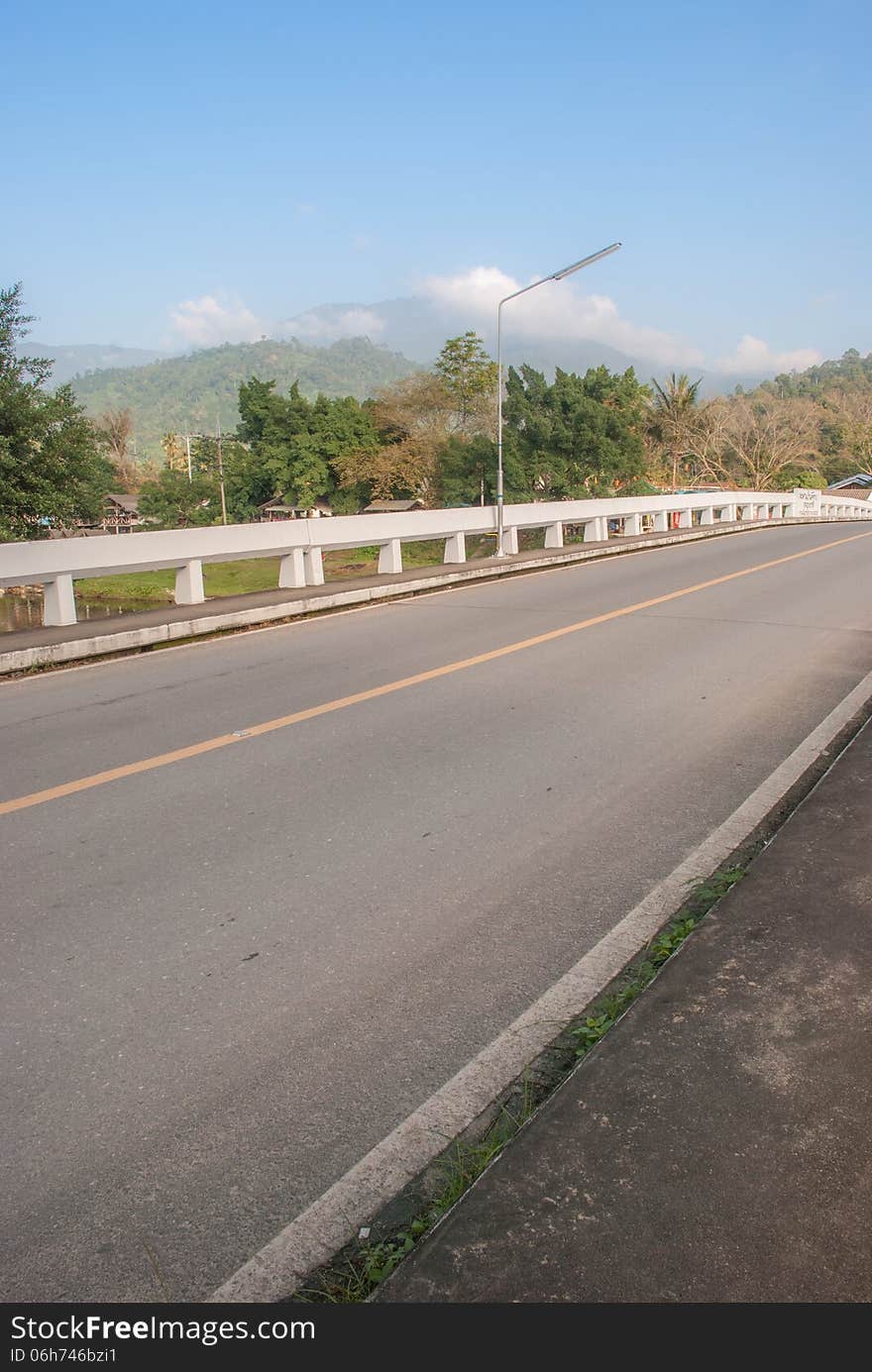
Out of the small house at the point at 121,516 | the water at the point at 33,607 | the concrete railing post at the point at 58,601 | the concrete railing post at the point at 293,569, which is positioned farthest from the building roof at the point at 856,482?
the concrete railing post at the point at 58,601

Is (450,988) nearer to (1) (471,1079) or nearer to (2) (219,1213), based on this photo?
(1) (471,1079)

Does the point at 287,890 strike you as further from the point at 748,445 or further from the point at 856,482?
the point at 856,482

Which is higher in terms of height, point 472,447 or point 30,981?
point 472,447

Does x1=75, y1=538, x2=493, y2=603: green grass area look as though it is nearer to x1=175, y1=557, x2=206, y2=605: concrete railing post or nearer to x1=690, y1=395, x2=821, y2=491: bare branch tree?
x1=690, y1=395, x2=821, y2=491: bare branch tree

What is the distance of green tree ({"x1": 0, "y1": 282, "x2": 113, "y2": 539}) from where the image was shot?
94.2 ft

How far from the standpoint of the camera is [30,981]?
3738 mm

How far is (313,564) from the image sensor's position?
580 inches

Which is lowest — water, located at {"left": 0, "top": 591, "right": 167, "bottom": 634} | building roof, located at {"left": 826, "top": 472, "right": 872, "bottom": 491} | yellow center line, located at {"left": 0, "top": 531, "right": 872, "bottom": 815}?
water, located at {"left": 0, "top": 591, "right": 167, "bottom": 634}

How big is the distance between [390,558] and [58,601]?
6006 mm

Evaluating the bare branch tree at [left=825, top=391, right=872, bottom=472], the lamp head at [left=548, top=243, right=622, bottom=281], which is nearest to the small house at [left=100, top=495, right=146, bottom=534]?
the bare branch tree at [left=825, top=391, right=872, bottom=472]

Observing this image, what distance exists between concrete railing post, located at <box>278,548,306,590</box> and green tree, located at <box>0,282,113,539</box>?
16.6 metres

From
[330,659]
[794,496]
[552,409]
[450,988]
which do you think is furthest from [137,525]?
[450,988]

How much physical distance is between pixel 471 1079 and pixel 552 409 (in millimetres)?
64329

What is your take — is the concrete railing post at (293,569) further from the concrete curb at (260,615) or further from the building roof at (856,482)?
the building roof at (856,482)
